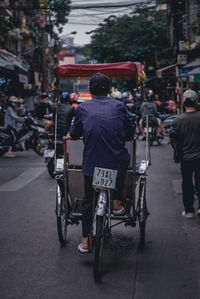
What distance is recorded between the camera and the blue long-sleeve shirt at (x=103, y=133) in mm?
4875

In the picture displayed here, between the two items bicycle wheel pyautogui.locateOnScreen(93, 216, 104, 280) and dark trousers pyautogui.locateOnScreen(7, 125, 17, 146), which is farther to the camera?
dark trousers pyautogui.locateOnScreen(7, 125, 17, 146)

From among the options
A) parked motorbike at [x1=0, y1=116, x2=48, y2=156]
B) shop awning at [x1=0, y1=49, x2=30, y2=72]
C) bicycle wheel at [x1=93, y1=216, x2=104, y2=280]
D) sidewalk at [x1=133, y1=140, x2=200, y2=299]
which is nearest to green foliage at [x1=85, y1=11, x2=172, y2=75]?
shop awning at [x1=0, y1=49, x2=30, y2=72]

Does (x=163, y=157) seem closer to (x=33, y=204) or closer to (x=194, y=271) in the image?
(x=33, y=204)

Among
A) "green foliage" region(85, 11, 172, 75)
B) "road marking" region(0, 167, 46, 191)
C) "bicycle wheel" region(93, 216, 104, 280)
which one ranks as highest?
"green foliage" region(85, 11, 172, 75)

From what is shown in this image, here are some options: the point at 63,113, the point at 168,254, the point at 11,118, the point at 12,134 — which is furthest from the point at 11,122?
the point at 168,254

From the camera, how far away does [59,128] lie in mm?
10938

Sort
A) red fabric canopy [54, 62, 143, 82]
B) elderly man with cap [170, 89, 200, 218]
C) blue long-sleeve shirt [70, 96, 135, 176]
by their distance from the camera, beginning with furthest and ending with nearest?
elderly man with cap [170, 89, 200, 218] < red fabric canopy [54, 62, 143, 82] < blue long-sleeve shirt [70, 96, 135, 176]

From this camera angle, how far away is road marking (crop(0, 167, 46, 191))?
1020 centimetres

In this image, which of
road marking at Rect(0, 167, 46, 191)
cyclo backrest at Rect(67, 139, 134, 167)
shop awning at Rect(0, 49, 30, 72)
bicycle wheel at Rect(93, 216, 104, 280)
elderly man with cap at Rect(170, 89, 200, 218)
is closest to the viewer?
bicycle wheel at Rect(93, 216, 104, 280)

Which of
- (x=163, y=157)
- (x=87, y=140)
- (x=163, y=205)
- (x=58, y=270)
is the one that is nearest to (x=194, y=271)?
(x=58, y=270)

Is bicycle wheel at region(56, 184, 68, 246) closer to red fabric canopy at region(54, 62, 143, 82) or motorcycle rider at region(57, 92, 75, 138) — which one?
red fabric canopy at region(54, 62, 143, 82)

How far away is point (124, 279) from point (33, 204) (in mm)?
3972

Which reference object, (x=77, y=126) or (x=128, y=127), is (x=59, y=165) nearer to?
(x=77, y=126)

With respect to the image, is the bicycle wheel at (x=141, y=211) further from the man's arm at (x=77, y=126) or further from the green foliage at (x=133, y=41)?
the green foliage at (x=133, y=41)
